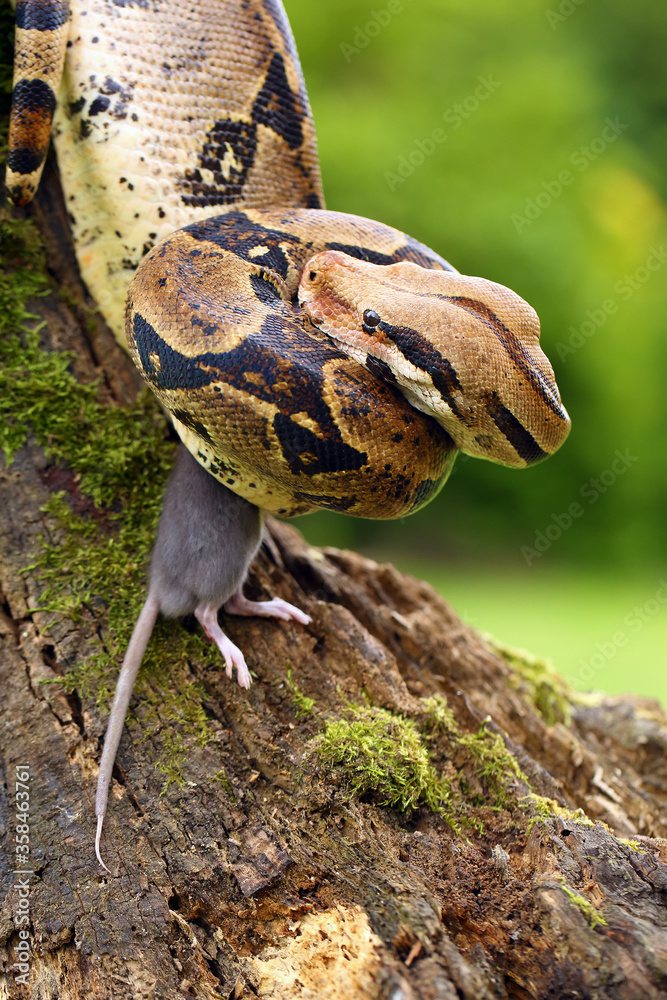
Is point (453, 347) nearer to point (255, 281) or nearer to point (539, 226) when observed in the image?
point (255, 281)

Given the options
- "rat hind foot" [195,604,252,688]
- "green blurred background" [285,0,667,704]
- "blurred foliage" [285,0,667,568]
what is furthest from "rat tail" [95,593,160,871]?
"blurred foliage" [285,0,667,568]

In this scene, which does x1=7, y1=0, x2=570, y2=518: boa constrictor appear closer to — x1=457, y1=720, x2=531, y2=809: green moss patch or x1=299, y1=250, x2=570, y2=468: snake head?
x1=299, y1=250, x2=570, y2=468: snake head

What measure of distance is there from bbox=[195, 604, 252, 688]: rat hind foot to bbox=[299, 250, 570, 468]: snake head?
34.9 inches

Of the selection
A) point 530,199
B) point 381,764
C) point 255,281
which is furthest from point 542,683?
point 530,199

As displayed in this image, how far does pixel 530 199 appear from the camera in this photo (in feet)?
27.1

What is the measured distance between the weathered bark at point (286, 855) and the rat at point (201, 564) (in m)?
0.08

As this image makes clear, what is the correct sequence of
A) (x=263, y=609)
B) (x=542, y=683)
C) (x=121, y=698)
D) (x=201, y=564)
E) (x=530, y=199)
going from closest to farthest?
(x=121, y=698) → (x=201, y=564) → (x=263, y=609) → (x=542, y=683) → (x=530, y=199)

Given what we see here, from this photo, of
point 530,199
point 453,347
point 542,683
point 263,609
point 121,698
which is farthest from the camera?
point 530,199

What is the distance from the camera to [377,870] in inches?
72.4

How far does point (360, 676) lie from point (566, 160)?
7772 mm

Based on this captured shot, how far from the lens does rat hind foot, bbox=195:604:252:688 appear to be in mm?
2281

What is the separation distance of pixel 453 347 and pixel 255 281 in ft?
2.15

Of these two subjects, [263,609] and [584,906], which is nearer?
[584,906]

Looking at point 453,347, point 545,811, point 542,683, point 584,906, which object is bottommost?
point 542,683
